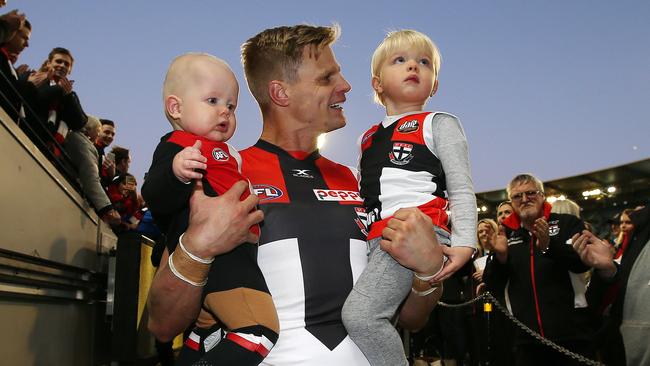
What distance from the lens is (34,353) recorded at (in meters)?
5.39

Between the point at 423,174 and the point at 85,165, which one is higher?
the point at 85,165

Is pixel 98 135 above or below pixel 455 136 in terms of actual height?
above

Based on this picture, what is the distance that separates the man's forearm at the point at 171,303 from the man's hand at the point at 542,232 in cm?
418

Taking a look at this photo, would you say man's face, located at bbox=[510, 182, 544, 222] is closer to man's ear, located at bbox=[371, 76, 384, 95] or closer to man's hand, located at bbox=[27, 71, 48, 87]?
man's ear, located at bbox=[371, 76, 384, 95]

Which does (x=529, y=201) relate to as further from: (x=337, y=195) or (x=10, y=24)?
(x=10, y=24)

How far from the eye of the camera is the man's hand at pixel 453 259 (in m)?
2.17

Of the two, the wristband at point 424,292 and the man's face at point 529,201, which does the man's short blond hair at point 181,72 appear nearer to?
the wristband at point 424,292

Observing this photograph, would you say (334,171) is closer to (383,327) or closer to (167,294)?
(383,327)

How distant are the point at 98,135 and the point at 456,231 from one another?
24.0 feet

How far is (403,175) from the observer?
240cm

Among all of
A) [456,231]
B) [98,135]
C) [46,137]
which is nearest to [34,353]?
[46,137]

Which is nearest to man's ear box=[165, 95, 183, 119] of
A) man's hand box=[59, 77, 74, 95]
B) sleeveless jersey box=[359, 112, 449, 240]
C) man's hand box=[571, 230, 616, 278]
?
sleeveless jersey box=[359, 112, 449, 240]

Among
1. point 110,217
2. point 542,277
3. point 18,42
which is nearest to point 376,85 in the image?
point 542,277

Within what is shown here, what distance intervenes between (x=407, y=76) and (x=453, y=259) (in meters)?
0.84
